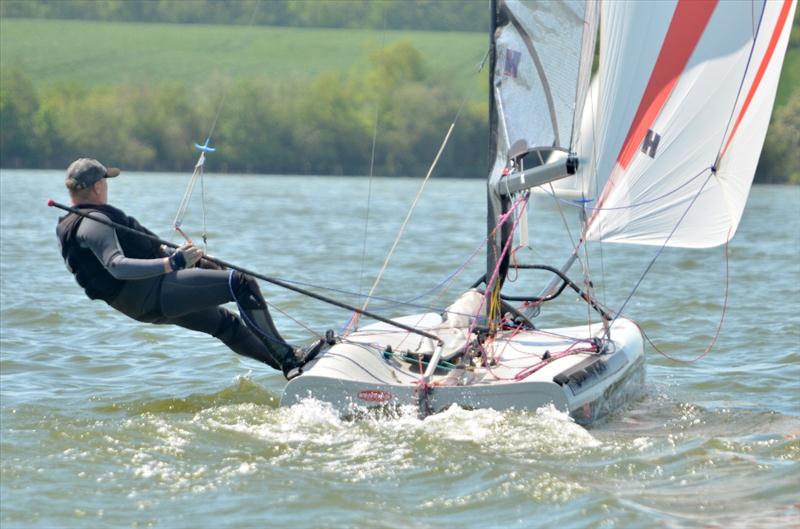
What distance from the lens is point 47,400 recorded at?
8281mm

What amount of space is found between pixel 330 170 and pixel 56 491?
163 feet

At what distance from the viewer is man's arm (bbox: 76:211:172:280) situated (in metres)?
7.19

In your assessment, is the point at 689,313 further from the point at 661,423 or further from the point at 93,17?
the point at 93,17

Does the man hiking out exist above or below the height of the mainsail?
below

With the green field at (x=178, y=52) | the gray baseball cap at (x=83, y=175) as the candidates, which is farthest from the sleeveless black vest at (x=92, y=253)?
the green field at (x=178, y=52)

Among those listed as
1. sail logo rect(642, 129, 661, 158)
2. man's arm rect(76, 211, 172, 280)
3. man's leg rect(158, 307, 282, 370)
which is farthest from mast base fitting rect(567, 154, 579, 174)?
man's arm rect(76, 211, 172, 280)

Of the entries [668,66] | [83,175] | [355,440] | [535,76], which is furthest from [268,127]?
[355,440]

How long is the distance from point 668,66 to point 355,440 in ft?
11.2

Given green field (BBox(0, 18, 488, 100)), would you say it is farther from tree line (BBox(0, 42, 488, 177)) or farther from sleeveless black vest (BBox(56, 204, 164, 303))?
sleeveless black vest (BBox(56, 204, 164, 303))

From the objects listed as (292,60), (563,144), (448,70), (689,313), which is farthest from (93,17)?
(563,144)

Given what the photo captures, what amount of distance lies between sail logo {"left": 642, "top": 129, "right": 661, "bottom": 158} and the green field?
45626 millimetres

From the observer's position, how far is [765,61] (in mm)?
8586

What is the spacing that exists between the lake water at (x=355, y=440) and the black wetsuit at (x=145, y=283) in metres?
0.54

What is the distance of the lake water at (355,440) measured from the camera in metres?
5.89
